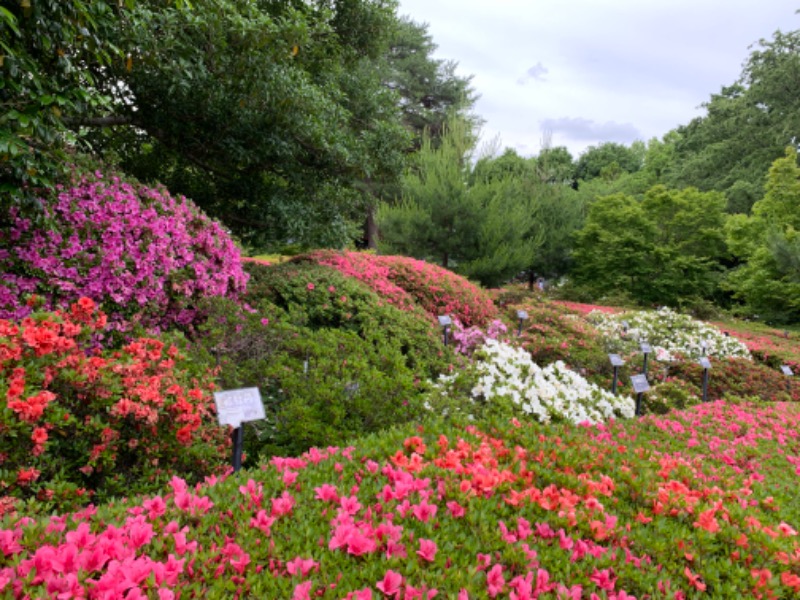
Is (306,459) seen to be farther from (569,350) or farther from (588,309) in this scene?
(588,309)

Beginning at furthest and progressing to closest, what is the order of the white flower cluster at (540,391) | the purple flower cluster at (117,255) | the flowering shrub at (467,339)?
the flowering shrub at (467,339), the white flower cluster at (540,391), the purple flower cluster at (117,255)

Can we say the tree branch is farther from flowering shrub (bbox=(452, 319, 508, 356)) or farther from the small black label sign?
the small black label sign

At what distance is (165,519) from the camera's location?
5.28ft

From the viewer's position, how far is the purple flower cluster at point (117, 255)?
3.39m

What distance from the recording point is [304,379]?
3.34 meters

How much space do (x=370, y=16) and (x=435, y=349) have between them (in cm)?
527

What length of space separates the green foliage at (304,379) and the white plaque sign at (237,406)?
638 mm

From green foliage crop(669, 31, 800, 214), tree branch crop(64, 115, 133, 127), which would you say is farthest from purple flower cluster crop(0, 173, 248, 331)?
green foliage crop(669, 31, 800, 214)

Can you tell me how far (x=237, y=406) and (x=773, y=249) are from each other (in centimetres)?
1655

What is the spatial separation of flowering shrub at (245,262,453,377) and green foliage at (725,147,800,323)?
1381 cm

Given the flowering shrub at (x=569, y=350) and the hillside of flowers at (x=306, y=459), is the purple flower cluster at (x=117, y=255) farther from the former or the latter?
the flowering shrub at (x=569, y=350)

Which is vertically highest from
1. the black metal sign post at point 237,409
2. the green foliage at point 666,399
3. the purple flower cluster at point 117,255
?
the purple flower cluster at point 117,255

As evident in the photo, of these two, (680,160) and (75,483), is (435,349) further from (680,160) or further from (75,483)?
(680,160)

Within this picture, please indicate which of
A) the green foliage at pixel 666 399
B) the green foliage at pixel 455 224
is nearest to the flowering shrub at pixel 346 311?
the green foliage at pixel 666 399
